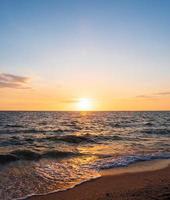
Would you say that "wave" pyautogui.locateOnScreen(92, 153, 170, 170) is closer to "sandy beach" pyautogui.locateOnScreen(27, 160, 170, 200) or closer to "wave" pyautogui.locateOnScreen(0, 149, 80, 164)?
"sandy beach" pyautogui.locateOnScreen(27, 160, 170, 200)

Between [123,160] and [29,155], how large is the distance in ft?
17.6

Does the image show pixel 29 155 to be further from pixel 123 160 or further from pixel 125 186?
pixel 125 186

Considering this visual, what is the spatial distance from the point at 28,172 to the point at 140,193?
5.20m

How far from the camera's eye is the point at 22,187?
8.70 m

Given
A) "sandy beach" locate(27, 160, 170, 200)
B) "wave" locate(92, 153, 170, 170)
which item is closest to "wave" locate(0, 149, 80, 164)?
"wave" locate(92, 153, 170, 170)

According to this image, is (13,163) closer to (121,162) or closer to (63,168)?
(63,168)

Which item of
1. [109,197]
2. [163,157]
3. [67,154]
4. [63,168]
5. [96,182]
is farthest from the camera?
[67,154]

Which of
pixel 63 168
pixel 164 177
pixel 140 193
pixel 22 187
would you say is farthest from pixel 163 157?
pixel 22 187

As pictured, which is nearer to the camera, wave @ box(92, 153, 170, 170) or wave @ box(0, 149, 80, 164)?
wave @ box(92, 153, 170, 170)

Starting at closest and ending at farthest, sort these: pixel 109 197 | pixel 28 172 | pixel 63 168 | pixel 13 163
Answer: pixel 109 197 → pixel 28 172 → pixel 63 168 → pixel 13 163

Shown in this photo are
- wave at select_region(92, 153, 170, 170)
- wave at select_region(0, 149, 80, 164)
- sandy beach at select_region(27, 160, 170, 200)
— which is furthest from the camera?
wave at select_region(0, 149, 80, 164)

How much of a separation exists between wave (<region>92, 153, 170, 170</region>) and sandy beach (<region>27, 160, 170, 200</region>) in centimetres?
63

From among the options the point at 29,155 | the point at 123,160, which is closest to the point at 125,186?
the point at 123,160

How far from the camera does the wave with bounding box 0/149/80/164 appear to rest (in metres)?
13.6
